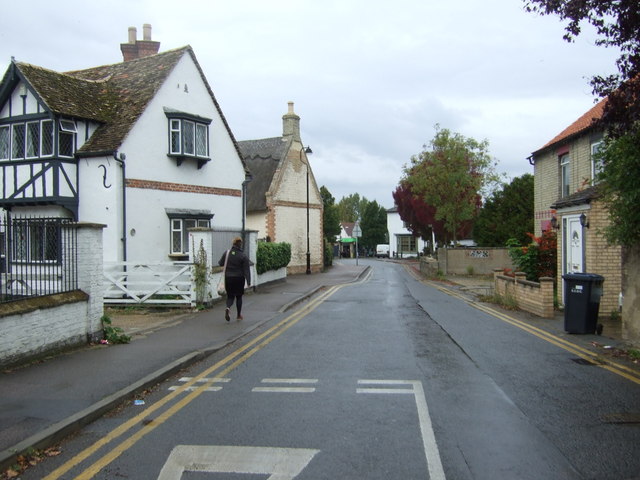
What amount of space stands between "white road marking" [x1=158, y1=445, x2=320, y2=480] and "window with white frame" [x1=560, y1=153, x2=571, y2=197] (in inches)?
847

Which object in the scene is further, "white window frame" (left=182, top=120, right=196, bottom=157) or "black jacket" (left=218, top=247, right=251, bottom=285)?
"white window frame" (left=182, top=120, right=196, bottom=157)

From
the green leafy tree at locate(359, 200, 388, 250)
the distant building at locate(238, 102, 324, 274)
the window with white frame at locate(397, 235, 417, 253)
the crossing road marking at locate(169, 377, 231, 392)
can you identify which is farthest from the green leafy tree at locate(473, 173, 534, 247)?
the green leafy tree at locate(359, 200, 388, 250)

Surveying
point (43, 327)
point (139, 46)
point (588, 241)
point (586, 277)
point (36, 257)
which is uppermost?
point (139, 46)

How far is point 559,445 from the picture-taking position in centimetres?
501

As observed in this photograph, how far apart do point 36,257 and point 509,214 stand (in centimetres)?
3370

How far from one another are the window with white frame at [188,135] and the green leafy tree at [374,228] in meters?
68.8

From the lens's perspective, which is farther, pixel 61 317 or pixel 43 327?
pixel 61 317

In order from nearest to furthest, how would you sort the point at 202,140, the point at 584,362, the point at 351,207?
1. the point at 584,362
2. the point at 202,140
3. the point at 351,207

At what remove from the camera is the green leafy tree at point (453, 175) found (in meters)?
33.9

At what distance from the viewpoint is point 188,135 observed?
824 inches

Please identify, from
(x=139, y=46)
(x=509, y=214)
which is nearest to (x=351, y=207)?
(x=509, y=214)

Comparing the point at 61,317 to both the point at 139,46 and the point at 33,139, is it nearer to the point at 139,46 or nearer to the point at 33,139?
the point at 33,139

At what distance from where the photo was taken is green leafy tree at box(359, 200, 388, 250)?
89438mm

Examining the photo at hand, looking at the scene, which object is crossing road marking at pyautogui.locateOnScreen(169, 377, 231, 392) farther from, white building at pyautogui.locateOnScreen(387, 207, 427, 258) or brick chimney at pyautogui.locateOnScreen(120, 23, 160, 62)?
white building at pyautogui.locateOnScreen(387, 207, 427, 258)
